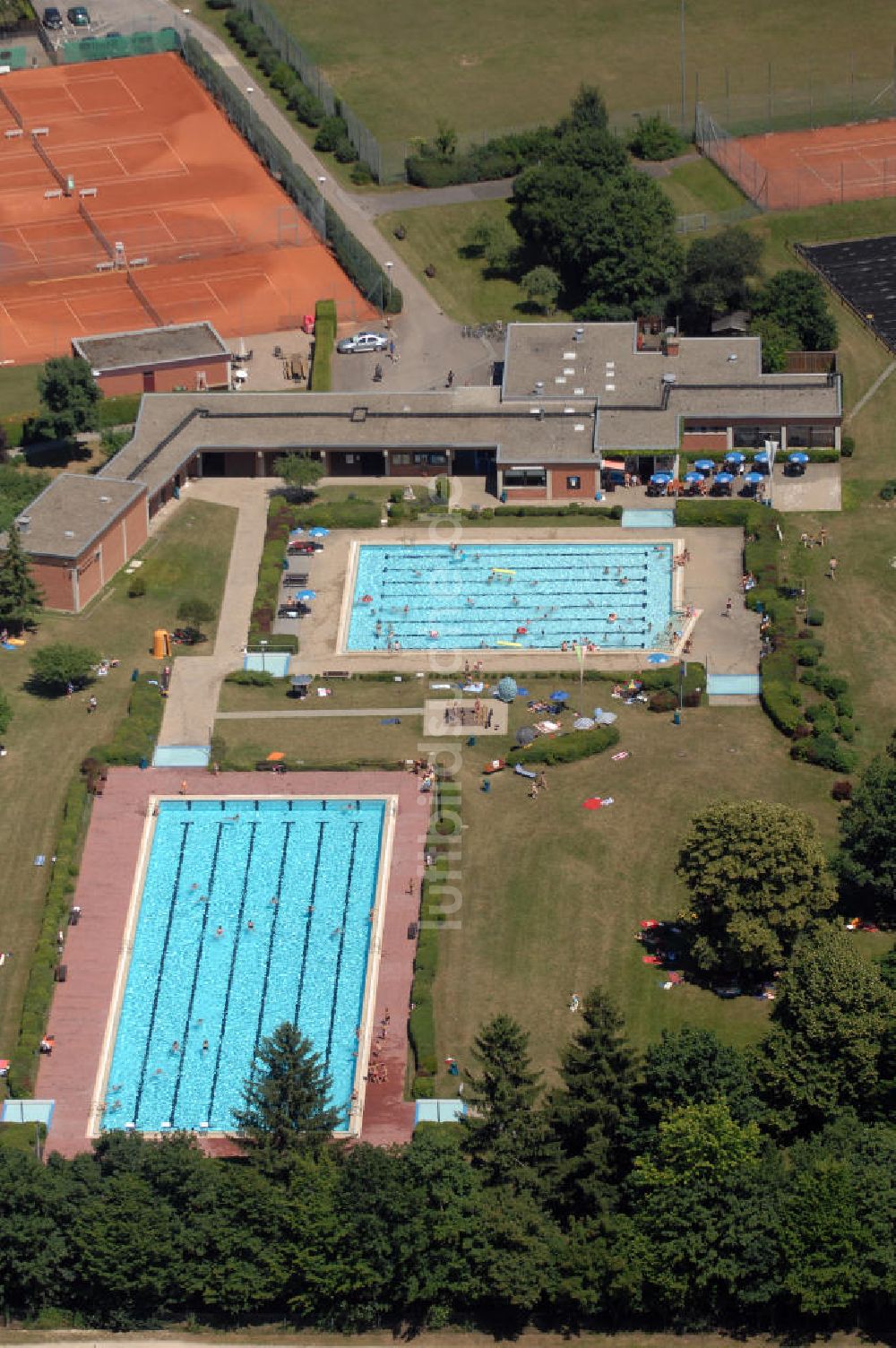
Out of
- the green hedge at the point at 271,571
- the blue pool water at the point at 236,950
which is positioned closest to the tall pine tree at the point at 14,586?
the green hedge at the point at 271,571

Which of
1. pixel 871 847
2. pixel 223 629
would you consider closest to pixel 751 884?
pixel 871 847

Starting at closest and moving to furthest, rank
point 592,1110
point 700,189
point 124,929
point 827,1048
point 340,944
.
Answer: point 592,1110
point 827,1048
point 340,944
point 124,929
point 700,189

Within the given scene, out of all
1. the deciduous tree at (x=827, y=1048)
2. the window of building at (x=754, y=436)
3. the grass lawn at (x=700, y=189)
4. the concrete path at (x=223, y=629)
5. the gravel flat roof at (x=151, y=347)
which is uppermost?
the grass lawn at (x=700, y=189)

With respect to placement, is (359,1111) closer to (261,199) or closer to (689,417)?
(689,417)

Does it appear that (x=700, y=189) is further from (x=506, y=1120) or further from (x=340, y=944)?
(x=506, y=1120)

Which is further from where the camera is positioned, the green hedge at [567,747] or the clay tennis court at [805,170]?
the clay tennis court at [805,170]

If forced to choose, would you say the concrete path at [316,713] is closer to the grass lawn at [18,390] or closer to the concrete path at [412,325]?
the grass lawn at [18,390]
